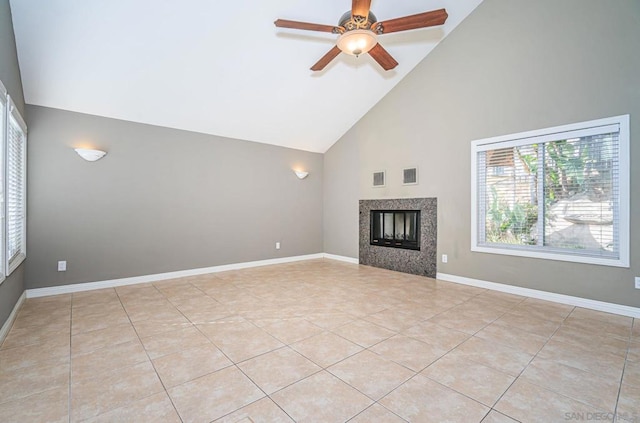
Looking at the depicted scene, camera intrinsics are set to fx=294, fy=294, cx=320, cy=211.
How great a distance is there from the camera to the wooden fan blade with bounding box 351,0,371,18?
241cm

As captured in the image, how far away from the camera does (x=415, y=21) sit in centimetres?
264

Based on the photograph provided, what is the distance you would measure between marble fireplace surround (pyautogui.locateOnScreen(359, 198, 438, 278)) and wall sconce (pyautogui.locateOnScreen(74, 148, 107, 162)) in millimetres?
4436

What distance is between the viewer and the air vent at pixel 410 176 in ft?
16.8

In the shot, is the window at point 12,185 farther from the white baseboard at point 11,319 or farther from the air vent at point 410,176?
the air vent at point 410,176

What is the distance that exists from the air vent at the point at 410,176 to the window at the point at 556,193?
97 cm

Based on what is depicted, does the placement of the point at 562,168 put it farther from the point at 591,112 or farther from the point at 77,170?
the point at 77,170

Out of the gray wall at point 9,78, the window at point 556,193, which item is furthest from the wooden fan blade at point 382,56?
the gray wall at point 9,78

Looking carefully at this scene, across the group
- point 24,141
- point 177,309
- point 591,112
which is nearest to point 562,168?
point 591,112

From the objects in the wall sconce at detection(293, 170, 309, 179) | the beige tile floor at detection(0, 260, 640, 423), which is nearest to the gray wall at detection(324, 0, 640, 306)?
the beige tile floor at detection(0, 260, 640, 423)

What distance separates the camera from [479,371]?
6.84 feet

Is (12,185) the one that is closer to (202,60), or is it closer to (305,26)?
(202,60)

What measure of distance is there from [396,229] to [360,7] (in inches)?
150

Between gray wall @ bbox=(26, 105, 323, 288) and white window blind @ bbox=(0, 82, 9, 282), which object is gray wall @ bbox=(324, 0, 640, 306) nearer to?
gray wall @ bbox=(26, 105, 323, 288)

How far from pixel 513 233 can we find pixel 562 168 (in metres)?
1.00
